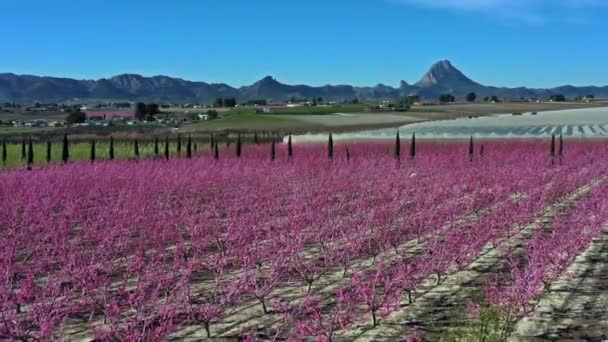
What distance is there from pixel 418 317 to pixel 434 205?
25.4ft

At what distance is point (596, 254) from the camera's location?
11125 mm

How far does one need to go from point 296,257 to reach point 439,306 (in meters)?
1.67

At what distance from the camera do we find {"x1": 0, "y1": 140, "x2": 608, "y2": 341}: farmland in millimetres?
7000

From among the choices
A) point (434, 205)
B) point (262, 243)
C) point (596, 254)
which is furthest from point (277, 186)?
point (596, 254)

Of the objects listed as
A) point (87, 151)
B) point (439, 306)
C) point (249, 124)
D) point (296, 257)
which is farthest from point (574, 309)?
point (249, 124)

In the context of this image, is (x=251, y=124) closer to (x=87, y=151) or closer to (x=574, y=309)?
(x=87, y=151)

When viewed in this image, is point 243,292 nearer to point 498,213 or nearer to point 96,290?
point 96,290

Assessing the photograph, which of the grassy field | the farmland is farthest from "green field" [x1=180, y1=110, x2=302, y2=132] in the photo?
the farmland

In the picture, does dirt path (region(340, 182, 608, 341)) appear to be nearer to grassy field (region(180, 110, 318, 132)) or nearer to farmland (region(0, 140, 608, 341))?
farmland (region(0, 140, 608, 341))

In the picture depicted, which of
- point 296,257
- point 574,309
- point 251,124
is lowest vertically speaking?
point 574,309

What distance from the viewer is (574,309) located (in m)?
7.98

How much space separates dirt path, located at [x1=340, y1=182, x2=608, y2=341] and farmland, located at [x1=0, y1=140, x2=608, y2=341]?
28 millimetres

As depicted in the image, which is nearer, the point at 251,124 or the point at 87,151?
the point at 87,151

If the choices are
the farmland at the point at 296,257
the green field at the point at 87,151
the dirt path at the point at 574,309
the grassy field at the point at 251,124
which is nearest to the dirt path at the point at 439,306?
the farmland at the point at 296,257
